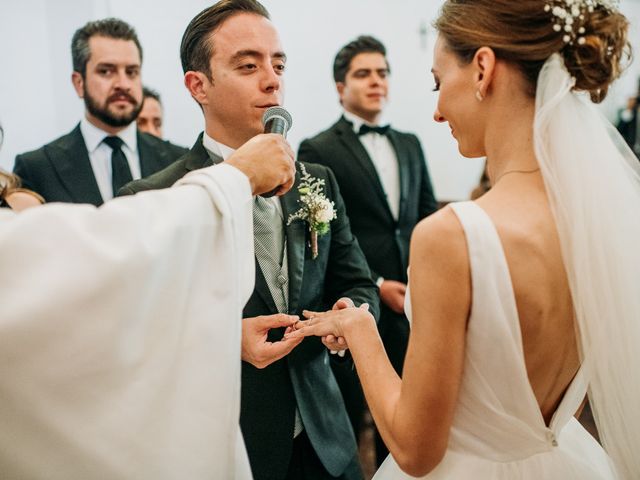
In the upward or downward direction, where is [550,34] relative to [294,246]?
upward

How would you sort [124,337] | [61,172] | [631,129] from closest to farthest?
[124,337] < [61,172] < [631,129]

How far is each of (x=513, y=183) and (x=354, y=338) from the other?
0.53 metres

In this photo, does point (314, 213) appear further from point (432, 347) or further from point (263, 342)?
point (432, 347)

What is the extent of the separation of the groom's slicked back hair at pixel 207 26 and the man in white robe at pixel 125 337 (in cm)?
86

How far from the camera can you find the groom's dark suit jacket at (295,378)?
1.79 metres

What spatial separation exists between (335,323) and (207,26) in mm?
1080

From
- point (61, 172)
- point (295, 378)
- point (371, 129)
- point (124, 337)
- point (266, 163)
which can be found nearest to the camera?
point (124, 337)

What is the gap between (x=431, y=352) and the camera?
1219 mm

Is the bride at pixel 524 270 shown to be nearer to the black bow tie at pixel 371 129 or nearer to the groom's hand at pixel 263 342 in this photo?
the groom's hand at pixel 263 342

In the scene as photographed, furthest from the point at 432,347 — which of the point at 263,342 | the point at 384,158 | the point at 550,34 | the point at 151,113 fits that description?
the point at 151,113

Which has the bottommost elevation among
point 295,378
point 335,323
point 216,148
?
point 295,378

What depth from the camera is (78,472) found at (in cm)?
121

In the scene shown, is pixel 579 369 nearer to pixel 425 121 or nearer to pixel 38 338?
pixel 38 338

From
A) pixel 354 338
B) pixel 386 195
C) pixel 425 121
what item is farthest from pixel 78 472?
pixel 425 121
